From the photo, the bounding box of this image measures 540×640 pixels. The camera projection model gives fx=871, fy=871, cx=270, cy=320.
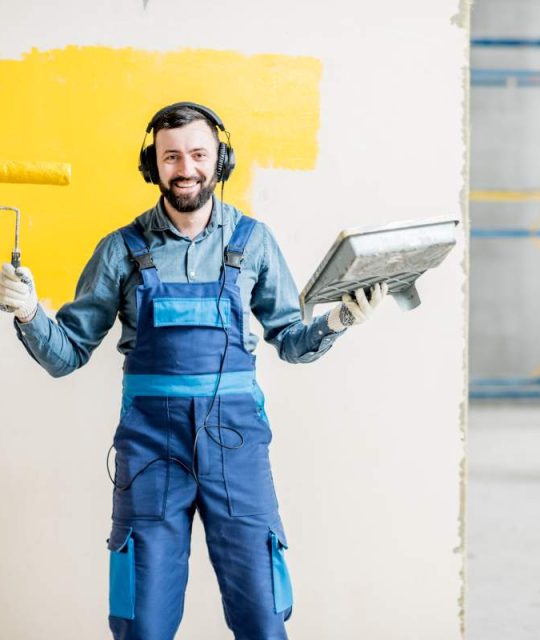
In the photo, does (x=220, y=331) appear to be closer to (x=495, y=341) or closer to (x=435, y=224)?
(x=435, y=224)

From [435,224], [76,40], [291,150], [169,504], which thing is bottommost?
[169,504]

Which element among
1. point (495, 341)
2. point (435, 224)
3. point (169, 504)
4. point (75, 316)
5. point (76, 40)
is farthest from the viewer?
point (495, 341)

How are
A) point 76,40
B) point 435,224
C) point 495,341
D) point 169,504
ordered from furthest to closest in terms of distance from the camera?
point 495,341 < point 76,40 < point 169,504 < point 435,224

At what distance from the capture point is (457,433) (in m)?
2.57

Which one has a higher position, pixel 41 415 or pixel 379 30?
pixel 379 30

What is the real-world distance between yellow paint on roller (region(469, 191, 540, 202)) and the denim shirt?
6.35 meters

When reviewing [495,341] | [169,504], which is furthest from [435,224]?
[495,341]

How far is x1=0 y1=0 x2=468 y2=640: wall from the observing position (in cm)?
244

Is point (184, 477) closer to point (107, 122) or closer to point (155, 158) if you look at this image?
point (155, 158)

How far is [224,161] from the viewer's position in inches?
79.5

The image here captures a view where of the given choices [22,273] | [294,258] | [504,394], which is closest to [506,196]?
[504,394]

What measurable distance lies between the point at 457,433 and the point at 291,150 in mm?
958

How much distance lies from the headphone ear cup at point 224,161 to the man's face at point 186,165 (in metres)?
0.04

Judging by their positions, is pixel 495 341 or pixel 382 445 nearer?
pixel 382 445
